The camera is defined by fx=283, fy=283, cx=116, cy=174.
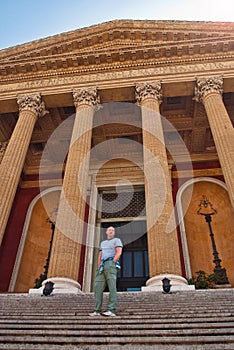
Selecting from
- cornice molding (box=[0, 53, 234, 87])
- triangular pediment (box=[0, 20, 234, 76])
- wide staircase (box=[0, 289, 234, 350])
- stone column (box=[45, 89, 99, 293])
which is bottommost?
wide staircase (box=[0, 289, 234, 350])

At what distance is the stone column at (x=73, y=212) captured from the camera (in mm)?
8888

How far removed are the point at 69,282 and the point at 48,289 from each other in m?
0.89

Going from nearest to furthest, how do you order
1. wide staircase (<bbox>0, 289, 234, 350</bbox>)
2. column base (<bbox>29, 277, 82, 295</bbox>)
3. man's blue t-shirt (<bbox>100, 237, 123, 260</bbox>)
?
wide staircase (<bbox>0, 289, 234, 350</bbox>) → man's blue t-shirt (<bbox>100, 237, 123, 260</bbox>) → column base (<bbox>29, 277, 82, 295</bbox>)

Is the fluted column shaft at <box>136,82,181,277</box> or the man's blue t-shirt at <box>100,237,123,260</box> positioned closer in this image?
the man's blue t-shirt at <box>100,237,123,260</box>

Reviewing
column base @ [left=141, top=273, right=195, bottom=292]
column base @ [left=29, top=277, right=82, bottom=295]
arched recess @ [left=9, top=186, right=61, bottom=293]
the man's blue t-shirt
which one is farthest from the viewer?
arched recess @ [left=9, top=186, right=61, bottom=293]

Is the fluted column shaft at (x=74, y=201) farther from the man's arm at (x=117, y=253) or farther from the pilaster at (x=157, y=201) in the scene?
the man's arm at (x=117, y=253)

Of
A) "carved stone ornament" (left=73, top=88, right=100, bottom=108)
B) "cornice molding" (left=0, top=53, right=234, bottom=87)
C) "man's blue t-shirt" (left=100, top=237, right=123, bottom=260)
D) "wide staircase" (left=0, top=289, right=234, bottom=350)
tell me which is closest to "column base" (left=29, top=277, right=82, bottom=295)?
"wide staircase" (left=0, top=289, right=234, bottom=350)

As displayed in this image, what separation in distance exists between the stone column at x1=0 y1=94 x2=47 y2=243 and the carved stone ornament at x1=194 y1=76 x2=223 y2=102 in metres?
7.94

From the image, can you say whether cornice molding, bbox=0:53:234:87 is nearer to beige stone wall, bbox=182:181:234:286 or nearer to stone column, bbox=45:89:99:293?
stone column, bbox=45:89:99:293

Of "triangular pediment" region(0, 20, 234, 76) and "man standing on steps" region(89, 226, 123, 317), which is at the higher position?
"triangular pediment" region(0, 20, 234, 76)

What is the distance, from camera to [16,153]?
1238cm

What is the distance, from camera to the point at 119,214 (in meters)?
17.3

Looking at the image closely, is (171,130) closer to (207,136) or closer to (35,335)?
(207,136)

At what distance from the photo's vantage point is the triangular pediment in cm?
1458
